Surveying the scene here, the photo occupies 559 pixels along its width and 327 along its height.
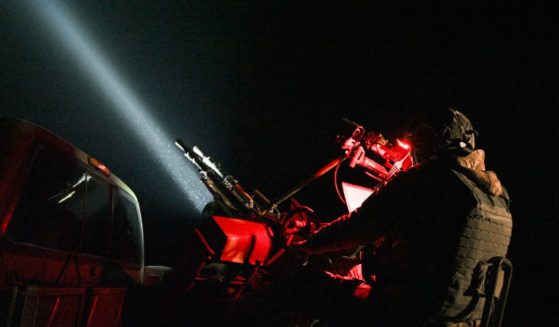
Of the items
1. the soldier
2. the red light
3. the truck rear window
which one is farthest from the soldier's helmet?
the truck rear window

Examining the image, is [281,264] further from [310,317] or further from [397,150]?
[397,150]

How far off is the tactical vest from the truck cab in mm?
2669

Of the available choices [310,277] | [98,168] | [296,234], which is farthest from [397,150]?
[98,168]

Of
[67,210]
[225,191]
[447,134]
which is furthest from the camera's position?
[225,191]

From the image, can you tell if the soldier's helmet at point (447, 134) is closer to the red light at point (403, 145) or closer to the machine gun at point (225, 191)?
the red light at point (403, 145)

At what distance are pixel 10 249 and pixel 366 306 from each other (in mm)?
2499

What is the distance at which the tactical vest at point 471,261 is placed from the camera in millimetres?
2291

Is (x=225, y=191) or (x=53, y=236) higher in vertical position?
(x=225, y=191)

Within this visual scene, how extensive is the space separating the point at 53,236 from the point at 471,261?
9.88 feet

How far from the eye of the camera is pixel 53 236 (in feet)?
7.67

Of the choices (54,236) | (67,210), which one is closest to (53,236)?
(54,236)

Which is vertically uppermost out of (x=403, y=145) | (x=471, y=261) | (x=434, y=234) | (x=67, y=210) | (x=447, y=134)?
(x=403, y=145)

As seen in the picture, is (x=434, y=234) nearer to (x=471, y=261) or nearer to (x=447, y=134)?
(x=471, y=261)

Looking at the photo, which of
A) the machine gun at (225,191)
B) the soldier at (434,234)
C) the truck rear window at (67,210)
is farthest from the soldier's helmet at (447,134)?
the truck rear window at (67,210)
